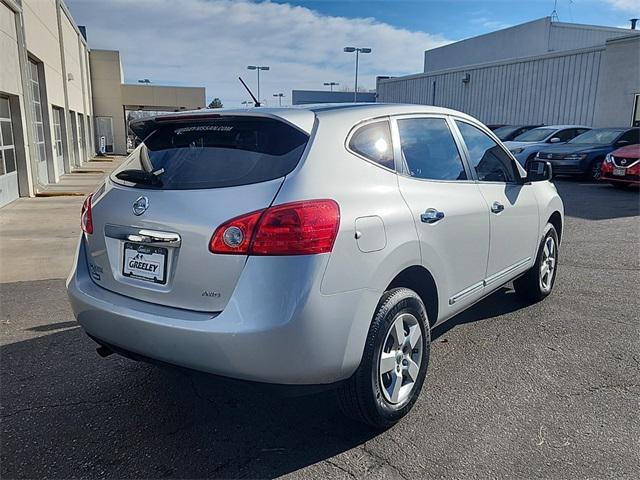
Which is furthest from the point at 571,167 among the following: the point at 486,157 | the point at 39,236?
the point at 39,236

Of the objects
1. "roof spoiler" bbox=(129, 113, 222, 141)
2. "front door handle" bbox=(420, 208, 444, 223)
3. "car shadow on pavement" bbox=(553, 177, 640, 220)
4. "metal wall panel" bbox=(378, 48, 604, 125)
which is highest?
"metal wall panel" bbox=(378, 48, 604, 125)

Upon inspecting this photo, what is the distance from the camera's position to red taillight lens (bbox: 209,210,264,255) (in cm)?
226

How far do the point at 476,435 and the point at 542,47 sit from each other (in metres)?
43.0

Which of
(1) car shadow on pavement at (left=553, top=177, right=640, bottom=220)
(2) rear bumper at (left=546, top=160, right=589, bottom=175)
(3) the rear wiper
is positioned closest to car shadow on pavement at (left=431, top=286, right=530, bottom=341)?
(3) the rear wiper

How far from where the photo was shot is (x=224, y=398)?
315cm

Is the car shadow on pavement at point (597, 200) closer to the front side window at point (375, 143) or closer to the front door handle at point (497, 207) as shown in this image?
the front door handle at point (497, 207)

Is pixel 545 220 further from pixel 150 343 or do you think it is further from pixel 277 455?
pixel 150 343

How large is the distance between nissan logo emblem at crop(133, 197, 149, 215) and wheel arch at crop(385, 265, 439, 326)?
1.31 meters

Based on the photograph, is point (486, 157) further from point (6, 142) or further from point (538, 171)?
point (6, 142)

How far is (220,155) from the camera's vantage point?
8.49ft

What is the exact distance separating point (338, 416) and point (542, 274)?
2815mm

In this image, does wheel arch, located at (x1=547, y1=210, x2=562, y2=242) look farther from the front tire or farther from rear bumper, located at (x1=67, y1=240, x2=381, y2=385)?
rear bumper, located at (x1=67, y1=240, x2=381, y2=385)

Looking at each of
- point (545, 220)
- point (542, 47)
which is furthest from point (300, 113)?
point (542, 47)

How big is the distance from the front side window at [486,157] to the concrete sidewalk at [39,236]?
3.10 metres
